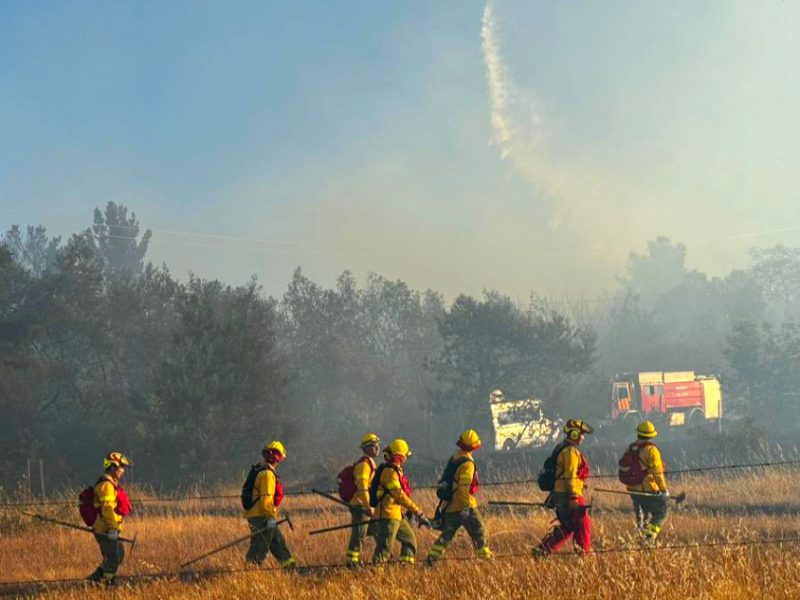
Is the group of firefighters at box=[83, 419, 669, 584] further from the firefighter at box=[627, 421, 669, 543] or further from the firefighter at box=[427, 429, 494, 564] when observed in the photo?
the firefighter at box=[627, 421, 669, 543]

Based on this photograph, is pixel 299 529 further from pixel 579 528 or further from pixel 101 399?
pixel 101 399

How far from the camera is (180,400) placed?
3127 centimetres

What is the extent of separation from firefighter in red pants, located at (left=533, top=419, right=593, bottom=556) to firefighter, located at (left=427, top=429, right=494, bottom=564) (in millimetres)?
746

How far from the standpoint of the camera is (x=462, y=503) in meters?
9.75

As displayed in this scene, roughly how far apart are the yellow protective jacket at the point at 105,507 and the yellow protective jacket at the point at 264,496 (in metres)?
1.59

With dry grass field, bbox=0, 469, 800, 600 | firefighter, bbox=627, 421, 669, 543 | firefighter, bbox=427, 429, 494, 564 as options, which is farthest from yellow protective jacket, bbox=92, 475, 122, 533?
firefighter, bbox=627, 421, 669, 543

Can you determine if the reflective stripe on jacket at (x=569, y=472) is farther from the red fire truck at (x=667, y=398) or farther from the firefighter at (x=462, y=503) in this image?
the red fire truck at (x=667, y=398)

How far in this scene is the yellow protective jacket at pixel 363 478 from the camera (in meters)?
10.1

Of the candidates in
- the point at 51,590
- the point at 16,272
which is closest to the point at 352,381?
the point at 16,272

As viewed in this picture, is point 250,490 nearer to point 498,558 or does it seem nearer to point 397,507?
point 397,507

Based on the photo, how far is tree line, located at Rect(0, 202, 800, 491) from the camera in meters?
31.5

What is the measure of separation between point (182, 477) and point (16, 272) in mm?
13507

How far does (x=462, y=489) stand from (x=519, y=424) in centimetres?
2613

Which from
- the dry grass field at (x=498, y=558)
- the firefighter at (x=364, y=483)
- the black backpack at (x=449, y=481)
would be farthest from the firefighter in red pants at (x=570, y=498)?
the firefighter at (x=364, y=483)
